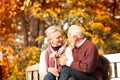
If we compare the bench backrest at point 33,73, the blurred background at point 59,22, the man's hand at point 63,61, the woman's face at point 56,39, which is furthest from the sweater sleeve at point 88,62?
the blurred background at point 59,22

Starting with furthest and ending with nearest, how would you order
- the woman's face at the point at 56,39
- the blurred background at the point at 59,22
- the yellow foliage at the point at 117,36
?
1. the yellow foliage at the point at 117,36
2. the blurred background at the point at 59,22
3. the woman's face at the point at 56,39

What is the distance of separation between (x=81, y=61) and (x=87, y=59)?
0.08 m

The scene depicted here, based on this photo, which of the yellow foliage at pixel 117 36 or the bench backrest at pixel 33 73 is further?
the yellow foliage at pixel 117 36

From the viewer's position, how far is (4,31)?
34.5ft

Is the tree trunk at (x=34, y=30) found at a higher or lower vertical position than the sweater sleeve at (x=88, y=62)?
higher

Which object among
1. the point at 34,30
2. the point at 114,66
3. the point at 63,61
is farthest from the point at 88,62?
the point at 34,30

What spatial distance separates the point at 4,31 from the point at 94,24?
10.2 feet

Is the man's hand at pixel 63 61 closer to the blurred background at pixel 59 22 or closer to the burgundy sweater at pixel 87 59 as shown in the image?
the burgundy sweater at pixel 87 59

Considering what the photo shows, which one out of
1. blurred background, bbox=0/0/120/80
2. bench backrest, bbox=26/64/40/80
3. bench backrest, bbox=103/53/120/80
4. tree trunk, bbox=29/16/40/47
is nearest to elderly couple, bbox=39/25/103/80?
bench backrest, bbox=103/53/120/80

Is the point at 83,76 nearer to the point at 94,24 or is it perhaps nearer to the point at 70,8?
the point at 94,24

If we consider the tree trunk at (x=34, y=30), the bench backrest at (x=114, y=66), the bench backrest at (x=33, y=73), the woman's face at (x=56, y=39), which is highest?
the tree trunk at (x=34, y=30)

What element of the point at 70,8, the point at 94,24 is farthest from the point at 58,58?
the point at 70,8

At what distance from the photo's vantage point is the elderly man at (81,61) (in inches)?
167

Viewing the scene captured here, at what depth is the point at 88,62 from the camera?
4.21 m
